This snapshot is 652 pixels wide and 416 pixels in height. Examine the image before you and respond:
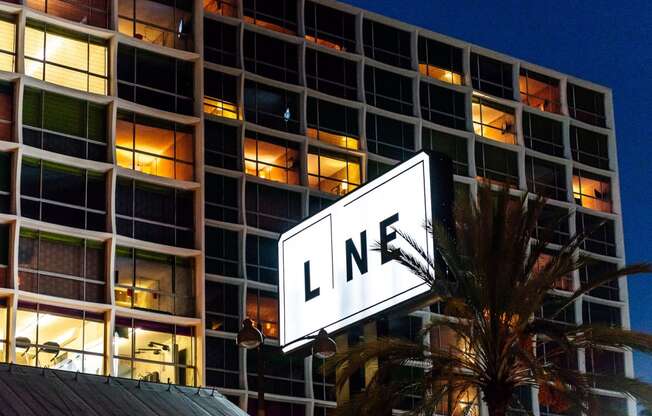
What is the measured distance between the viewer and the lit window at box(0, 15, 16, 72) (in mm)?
47250

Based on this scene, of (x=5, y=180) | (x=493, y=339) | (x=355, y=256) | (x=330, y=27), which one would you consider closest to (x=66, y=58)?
(x=5, y=180)

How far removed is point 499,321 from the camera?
29.9 meters

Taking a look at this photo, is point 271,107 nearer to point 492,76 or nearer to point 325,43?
point 325,43

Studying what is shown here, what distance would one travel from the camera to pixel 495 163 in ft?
201

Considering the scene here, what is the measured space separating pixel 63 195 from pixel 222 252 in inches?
276

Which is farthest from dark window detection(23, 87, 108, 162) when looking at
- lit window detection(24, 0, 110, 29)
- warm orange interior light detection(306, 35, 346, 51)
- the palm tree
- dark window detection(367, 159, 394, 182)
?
the palm tree

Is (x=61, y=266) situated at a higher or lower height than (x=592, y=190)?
lower

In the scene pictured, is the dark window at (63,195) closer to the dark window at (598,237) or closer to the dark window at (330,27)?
the dark window at (330,27)

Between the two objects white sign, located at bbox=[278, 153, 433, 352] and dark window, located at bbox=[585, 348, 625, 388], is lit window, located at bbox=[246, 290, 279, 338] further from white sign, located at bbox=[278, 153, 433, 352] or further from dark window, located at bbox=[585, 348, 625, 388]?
white sign, located at bbox=[278, 153, 433, 352]

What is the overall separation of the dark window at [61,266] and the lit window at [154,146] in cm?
385

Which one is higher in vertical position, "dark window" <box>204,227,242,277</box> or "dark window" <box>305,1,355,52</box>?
"dark window" <box>305,1,355,52</box>

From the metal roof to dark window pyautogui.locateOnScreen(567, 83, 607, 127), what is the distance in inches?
1319

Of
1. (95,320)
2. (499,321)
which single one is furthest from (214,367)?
(499,321)

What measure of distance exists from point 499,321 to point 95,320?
20683mm
